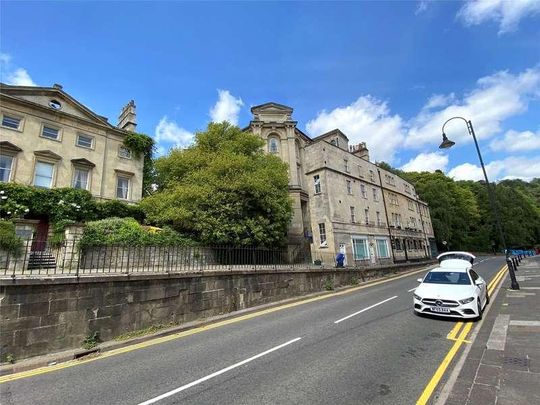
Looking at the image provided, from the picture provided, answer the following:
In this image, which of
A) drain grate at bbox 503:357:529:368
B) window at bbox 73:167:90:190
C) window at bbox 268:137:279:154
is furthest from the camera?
window at bbox 268:137:279:154

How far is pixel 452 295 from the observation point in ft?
30.6

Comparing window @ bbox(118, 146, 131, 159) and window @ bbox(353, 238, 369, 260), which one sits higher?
window @ bbox(118, 146, 131, 159)

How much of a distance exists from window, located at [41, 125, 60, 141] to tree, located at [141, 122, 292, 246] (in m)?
8.52

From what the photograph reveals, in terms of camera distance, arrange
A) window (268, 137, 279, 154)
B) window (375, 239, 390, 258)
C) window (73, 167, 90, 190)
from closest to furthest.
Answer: window (73, 167, 90, 190), window (268, 137, 279, 154), window (375, 239, 390, 258)

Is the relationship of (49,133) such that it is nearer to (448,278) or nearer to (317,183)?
(317,183)

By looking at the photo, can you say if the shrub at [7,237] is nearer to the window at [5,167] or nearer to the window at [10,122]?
the window at [5,167]

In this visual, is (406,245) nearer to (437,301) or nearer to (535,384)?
(437,301)

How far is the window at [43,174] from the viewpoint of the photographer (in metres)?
22.2

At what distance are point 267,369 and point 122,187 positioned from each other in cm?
2527

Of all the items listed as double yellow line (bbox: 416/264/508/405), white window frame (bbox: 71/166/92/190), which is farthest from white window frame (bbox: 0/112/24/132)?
double yellow line (bbox: 416/264/508/405)

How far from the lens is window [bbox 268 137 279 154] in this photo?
31.5 m

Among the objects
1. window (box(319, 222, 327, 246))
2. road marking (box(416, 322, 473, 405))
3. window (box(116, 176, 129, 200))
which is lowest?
road marking (box(416, 322, 473, 405))

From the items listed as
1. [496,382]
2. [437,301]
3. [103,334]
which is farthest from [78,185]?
[496,382]

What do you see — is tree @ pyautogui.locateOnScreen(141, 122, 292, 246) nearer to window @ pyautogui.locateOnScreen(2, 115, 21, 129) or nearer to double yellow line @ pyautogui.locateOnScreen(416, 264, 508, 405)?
window @ pyautogui.locateOnScreen(2, 115, 21, 129)
